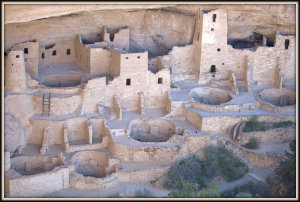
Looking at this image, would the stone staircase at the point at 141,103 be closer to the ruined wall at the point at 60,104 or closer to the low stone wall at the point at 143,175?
the ruined wall at the point at 60,104

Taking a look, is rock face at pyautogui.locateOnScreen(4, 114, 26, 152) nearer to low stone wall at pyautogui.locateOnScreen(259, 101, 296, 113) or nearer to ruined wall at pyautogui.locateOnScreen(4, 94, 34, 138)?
ruined wall at pyautogui.locateOnScreen(4, 94, 34, 138)

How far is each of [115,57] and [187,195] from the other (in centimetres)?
757

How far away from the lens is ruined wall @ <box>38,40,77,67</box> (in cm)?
2502

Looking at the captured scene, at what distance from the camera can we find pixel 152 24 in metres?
26.1

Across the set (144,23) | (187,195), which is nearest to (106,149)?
(187,195)

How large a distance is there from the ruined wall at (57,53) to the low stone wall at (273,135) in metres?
8.32

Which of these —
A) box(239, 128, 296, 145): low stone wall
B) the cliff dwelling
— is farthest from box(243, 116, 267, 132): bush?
box(239, 128, 296, 145): low stone wall

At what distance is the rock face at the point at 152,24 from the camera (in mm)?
24125

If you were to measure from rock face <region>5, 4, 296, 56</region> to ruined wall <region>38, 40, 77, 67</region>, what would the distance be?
0.28m

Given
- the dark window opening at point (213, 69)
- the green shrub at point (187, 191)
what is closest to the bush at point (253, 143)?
the green shrub at point (187, 191)

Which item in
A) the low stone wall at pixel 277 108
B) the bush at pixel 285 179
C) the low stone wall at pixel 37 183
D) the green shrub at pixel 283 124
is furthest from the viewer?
the low stone wall at pixel 277 108

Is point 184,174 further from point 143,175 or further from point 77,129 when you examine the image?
point 77,129

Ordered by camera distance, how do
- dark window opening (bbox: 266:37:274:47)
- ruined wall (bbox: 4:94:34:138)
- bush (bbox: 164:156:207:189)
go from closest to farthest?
1. bush (bbox: 164:156:207:189)
2. ruined wall (bbox: 4:94:34:138)
3. dark window opening (bbox: 266:37:274:47)

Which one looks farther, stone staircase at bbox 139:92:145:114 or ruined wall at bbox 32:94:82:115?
stone staircase at bbox 139:92:145:114
